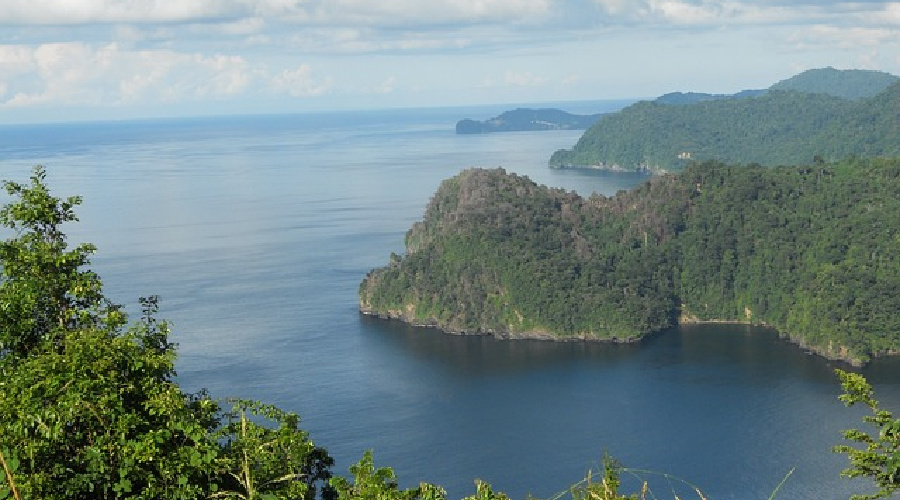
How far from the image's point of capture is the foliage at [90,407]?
1270 cm

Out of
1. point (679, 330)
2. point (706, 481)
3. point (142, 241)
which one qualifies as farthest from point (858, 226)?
point (142, 241)

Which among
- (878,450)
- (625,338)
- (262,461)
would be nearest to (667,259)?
(625,338)

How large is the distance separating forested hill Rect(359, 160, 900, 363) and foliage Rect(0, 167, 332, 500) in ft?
261

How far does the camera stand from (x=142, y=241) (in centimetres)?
13350

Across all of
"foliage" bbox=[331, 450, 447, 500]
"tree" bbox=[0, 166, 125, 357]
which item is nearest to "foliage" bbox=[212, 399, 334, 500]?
"foliage" bbox=[331, 450, 447, 500]

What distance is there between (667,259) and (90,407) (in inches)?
4027

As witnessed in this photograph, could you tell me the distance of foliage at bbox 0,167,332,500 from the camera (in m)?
12.7

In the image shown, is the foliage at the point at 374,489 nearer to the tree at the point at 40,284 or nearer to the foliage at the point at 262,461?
the foliage at the point at 262,461

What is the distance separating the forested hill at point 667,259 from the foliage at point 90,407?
79.4 meters

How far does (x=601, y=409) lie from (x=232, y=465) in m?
60.7

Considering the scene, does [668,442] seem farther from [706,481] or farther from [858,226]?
[858,226]

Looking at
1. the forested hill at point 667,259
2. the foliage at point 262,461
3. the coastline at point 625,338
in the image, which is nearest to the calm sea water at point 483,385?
the coastline at point 625,338

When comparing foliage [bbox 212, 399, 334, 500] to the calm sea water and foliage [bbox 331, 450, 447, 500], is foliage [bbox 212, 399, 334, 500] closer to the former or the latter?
foliage [bbox 331, 450, 447, 500]

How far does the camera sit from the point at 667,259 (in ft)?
365
